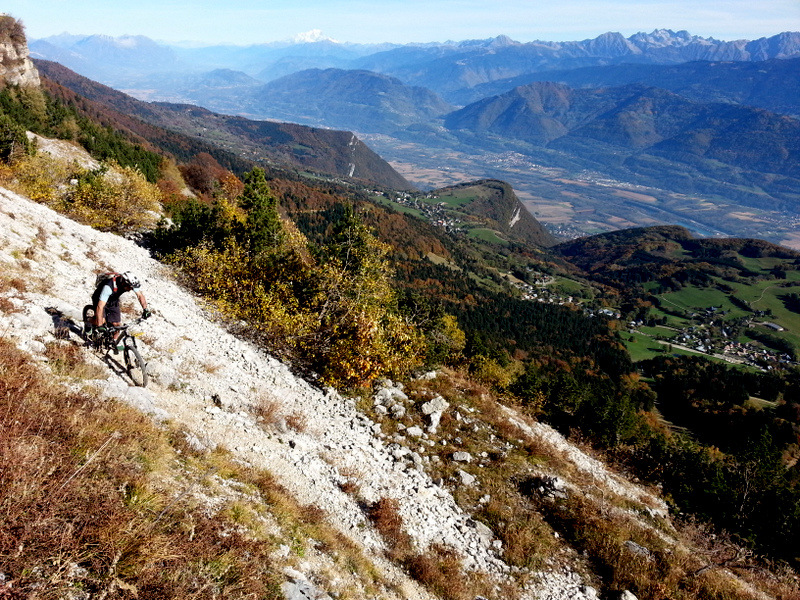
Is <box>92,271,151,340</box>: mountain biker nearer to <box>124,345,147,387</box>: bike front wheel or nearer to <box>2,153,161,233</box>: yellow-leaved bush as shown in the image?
<box>124,345,147,387</box>: bike front wheel

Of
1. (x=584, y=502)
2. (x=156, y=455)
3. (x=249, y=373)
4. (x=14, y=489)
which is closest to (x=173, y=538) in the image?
(x=14, y=489)

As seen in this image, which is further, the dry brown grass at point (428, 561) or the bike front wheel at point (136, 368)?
the bike front wheel at point (136, 368)

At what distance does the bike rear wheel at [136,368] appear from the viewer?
466 inches

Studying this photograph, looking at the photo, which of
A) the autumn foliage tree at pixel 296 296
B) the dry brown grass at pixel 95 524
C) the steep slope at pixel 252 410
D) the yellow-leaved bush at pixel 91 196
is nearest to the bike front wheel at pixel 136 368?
the steep slope at pixel 252 410

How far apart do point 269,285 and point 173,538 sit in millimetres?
19735

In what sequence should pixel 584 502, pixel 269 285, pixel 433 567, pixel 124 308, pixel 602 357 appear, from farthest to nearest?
pixel 602 357
pixel 269 285
pixel 124 308
pixel 584 502
pixel 433 567

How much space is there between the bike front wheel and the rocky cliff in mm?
111654

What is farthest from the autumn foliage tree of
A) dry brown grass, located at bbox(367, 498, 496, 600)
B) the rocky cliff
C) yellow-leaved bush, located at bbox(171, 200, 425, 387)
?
the rocky cliff

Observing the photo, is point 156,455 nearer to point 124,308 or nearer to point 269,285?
point 124,308

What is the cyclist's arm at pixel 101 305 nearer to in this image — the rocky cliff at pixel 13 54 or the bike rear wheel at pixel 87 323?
the bike rear wheel at pixel 87 323

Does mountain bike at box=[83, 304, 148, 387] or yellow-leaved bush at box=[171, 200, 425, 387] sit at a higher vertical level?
mountain bike at box=[83, 304, 148, 387]

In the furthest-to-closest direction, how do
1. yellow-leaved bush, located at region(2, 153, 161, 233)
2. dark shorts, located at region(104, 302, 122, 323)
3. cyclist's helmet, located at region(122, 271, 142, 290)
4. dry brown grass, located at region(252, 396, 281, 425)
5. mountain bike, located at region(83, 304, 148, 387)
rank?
yellow-leaved bush, located at region(2, 153, 161, 233) < dry brown grass, located at region(252, 396, 281, 425) < mountain bike, located at region(83, 304, 148, 387) < dark shorts, located at region(104, 302, 122, 323) < cyclist's helmet, located at region(122, 271, 142, 290)

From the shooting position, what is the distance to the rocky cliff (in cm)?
8462

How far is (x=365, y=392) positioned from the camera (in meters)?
18.6
